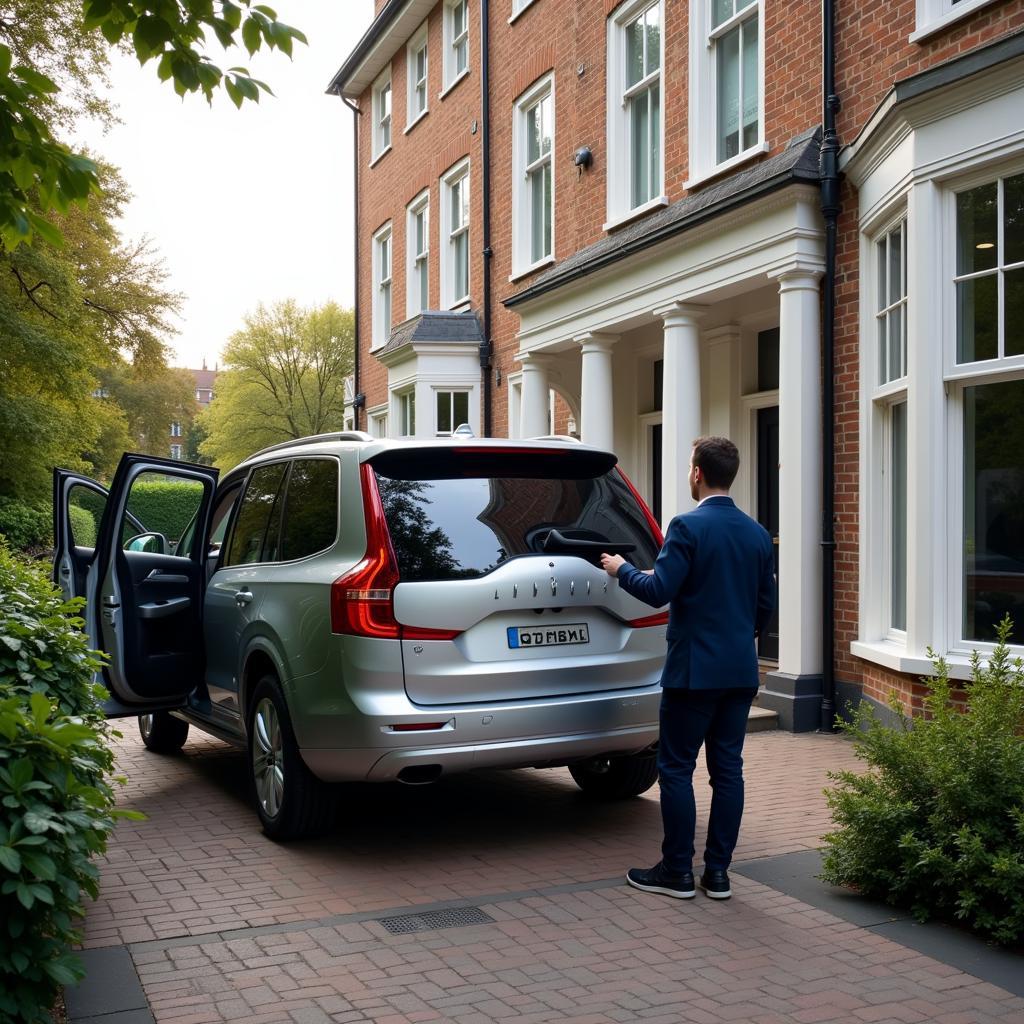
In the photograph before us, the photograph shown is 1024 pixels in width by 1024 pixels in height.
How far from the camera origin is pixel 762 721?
9047mm

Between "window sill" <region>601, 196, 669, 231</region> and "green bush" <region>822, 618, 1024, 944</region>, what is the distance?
25.7 feet

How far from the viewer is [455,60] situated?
19188mm

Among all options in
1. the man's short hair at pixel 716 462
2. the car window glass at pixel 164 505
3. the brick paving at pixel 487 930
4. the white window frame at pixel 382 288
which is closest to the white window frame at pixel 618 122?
the brick paving at pixel 487 930

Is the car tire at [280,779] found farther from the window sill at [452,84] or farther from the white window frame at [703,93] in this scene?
the window sill at [452,84]

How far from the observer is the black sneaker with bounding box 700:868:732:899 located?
4941mm

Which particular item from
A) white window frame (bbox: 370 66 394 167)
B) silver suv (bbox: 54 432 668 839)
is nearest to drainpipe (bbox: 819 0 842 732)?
silver suv (bbox: 54 432 668 839)

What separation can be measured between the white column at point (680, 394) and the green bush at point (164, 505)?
32.7m

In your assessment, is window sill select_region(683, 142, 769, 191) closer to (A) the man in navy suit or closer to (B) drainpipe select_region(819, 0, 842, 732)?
(B) drainpipe select_region(819, 0, 842, 732)

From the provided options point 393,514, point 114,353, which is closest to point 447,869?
point 393,514

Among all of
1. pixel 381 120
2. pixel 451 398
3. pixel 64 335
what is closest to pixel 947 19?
pixel 451 398

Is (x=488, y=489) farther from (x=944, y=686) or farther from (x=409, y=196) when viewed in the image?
(x=409, y=196)

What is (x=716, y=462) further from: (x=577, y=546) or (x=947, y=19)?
(x=947, y=19)

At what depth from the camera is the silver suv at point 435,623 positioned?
527 cm

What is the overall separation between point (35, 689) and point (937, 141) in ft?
20.7
